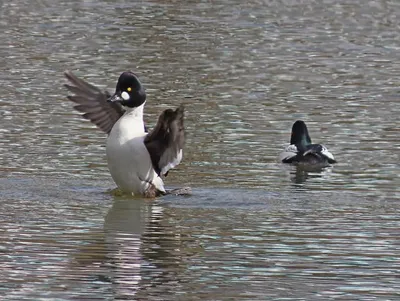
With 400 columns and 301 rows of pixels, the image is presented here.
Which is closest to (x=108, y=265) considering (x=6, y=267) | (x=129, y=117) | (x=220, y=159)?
(x=6, y=267)

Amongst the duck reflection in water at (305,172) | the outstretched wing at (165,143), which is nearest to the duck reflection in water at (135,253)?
the outstretched wing at (165,143)

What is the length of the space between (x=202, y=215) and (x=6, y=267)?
2.87 metres

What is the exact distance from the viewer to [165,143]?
43.0 feet

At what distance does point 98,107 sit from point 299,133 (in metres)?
2.66

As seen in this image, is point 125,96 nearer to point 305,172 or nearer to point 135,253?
point 305,172

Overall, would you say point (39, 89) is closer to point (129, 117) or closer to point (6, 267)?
point (129, 117)

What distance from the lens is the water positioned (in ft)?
31.7

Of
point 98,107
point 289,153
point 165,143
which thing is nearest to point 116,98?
point 165,143

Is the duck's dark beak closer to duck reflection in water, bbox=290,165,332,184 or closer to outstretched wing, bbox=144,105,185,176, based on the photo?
outstretched wing, bbox=144,105,185,176

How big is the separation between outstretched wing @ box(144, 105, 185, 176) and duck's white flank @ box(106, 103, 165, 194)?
0.09 metres

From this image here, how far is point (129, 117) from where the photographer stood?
13.4 m

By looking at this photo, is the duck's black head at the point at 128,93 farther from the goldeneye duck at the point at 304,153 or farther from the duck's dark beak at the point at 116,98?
the goldeneye duck at the point at 304,153

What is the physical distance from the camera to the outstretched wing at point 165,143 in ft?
41.4

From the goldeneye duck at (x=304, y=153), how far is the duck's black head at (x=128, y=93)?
2477 mm
